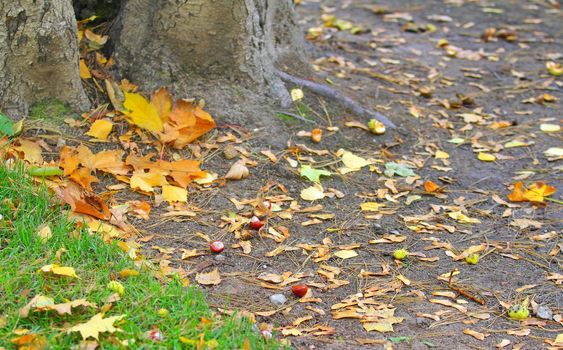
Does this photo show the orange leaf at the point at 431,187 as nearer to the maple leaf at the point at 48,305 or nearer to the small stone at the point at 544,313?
the small stone at the point at 544,313

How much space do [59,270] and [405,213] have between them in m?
1.78

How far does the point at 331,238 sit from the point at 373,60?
2697mm

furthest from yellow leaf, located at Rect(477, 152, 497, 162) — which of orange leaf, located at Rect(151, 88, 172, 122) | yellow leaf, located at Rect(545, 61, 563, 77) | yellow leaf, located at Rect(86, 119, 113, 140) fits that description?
yellow leaf, located at Rect(86, 119, 113, 140)

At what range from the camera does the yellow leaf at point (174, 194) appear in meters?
3.72

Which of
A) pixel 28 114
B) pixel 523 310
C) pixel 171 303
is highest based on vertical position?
pixel 28 114

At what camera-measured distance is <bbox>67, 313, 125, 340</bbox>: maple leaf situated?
8.62 ft

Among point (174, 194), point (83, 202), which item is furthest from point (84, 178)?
point (174, 194)

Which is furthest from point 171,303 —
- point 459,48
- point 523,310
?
point 459,48

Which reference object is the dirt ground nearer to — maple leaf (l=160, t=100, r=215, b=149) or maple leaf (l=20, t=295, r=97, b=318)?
maple leaf (l=160, t=100, r=215, b=149)

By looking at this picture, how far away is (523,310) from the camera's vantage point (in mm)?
3166

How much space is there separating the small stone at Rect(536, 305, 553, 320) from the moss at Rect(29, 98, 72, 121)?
8.14ft

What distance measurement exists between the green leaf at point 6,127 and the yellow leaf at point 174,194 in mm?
770

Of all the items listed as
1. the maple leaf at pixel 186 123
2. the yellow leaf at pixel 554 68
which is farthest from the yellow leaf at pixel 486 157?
the yellow leaf at pixel 554 68

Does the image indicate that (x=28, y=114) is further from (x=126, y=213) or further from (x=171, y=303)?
(x=171, y=303)
